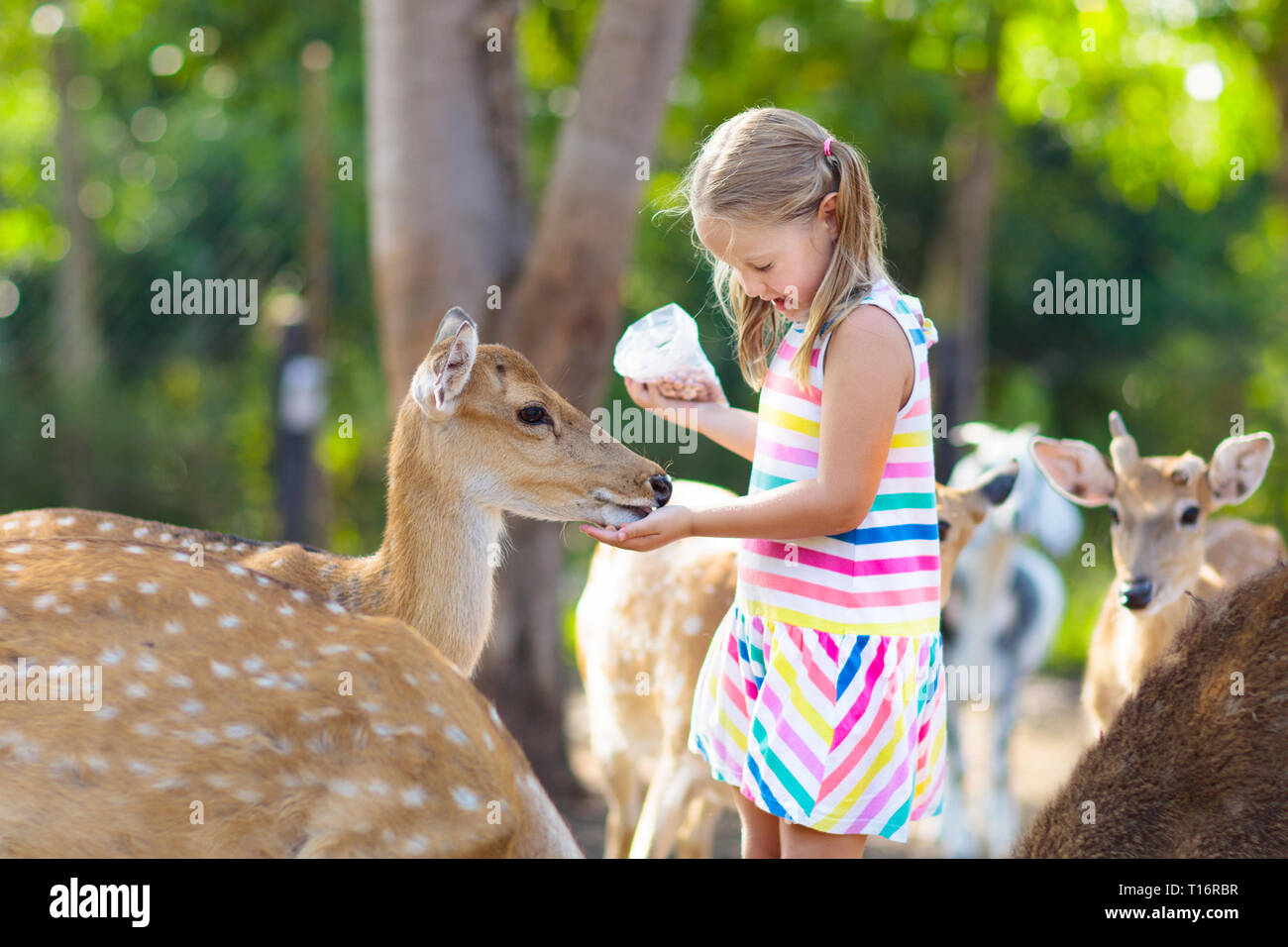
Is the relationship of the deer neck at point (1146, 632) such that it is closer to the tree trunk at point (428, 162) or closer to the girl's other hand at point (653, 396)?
the girl's other hand at point (653, 396)

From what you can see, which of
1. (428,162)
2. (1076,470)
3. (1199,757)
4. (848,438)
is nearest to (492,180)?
(428,162)

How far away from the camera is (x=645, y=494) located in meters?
3.53

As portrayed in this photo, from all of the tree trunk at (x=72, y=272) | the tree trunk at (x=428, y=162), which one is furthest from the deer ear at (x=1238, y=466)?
the tree trunk at (x=72, y=272)

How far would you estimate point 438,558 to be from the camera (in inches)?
143

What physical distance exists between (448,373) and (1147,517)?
93.8 inches

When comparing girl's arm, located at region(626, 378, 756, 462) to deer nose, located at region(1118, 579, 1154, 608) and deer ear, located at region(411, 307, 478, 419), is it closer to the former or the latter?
deer ear, located at region(411, 307, 478, 419)

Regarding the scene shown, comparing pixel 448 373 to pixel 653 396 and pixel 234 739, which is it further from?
pixel 234 739

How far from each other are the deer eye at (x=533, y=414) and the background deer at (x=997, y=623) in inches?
132

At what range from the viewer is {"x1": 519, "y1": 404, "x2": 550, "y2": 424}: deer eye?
369 cm

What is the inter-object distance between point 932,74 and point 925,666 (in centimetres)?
984

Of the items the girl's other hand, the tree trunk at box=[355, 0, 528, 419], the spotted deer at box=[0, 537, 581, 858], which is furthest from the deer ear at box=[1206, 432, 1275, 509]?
the tree trunk at box=[355, 0, 528, 419]

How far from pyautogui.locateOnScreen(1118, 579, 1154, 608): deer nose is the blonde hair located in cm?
195

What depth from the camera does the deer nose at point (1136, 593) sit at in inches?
166
